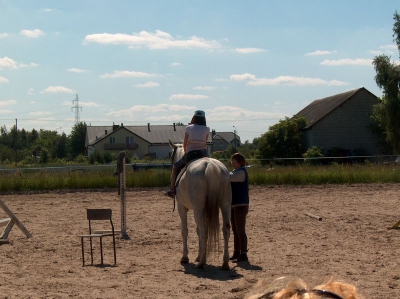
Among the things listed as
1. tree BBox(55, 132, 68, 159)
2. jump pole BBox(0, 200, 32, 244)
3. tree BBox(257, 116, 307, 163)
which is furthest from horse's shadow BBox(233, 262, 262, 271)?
tree BBox(55, 132, 68, 159)

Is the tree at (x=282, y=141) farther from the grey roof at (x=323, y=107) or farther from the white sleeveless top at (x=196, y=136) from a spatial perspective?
the white sleeveless top at (x=196, y=136)

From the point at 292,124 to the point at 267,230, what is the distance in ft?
115

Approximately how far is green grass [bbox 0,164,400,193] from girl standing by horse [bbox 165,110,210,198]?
1421cm

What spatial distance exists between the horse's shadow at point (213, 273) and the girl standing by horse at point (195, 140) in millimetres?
1440

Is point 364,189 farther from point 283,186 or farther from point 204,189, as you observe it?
point 204,189

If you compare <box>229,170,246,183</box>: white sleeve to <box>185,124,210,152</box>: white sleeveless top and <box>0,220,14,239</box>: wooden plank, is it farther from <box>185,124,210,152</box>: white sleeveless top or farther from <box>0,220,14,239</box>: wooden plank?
<box>0,220,14,239</box>: wooden plank

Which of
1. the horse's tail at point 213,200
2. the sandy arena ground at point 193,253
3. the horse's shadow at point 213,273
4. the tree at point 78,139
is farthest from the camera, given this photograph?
the tree at point 78,139

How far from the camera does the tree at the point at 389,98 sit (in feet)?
148

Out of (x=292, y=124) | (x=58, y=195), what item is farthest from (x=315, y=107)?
(x=58, y=195)

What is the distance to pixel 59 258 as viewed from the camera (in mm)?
10062

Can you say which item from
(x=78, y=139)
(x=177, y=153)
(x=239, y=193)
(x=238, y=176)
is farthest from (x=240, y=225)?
(x=78, y=139)

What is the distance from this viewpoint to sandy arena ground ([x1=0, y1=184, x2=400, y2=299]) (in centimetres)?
774

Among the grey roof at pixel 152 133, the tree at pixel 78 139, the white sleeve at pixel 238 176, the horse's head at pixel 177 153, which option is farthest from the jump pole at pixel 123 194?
the tree at pixel 78 139

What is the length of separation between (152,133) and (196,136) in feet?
279
